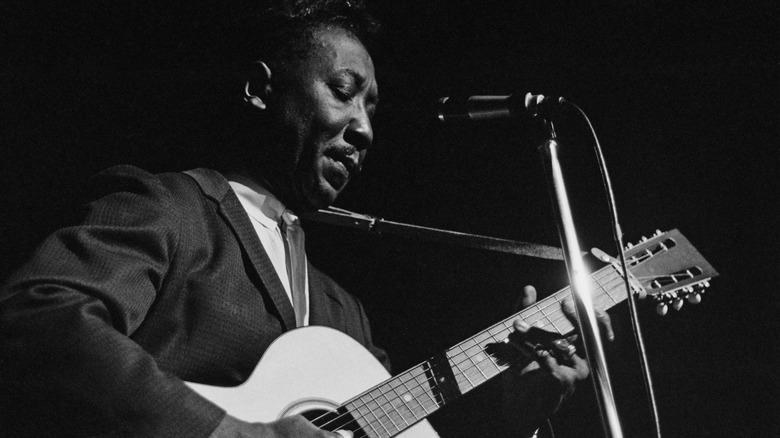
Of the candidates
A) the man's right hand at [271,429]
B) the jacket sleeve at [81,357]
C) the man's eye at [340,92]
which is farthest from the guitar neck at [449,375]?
the man's eye at [340,92]

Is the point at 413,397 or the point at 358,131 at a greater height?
the point at 358,131

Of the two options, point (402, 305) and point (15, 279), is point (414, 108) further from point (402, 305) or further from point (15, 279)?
point (15, 279)

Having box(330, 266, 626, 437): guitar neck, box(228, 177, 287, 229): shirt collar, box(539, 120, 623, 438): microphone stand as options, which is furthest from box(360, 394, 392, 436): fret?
box(228, 177, 287, 229): shirt collar

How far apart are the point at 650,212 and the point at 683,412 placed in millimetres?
889

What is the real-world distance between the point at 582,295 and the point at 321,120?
3.46 feet

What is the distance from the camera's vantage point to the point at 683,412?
8.29 feet

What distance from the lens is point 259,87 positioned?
2.10 meters

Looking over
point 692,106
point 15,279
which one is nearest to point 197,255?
point 15,279

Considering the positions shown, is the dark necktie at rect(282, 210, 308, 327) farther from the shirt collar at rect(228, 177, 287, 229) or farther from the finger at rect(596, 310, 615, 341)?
the finger at rect(596, 310, 615, 341)

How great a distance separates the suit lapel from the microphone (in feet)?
2.29

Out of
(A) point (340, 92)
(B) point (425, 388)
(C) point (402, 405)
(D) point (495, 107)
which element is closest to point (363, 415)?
(C) point (402, 405)

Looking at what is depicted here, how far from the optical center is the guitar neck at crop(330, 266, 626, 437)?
167 cm

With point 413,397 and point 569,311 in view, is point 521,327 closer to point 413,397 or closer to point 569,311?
point 569,311

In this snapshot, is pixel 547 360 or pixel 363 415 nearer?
pixel 363 415
